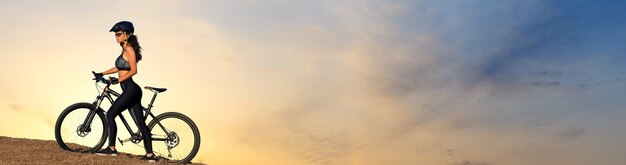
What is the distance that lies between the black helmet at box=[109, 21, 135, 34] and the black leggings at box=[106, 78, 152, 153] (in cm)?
88

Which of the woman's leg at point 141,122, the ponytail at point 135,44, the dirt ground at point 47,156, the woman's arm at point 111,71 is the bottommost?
the dirt ground at point 47,156

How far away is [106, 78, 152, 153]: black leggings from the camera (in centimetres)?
1208

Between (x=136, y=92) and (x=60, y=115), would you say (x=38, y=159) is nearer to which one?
(x=60, y=115)

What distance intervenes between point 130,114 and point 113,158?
0.86 m

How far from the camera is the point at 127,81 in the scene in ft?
39.7

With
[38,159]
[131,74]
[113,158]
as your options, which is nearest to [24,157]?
[38,159]

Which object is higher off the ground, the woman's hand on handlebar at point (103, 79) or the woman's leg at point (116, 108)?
the woman's hand on handlebar at point (103, 79)

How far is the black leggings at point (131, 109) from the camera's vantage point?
12078 millimetres

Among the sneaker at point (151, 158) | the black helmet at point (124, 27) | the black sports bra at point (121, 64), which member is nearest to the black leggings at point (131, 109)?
the sneaker at point (151, 158)

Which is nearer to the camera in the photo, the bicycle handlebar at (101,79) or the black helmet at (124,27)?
the black helmet at (124,27)

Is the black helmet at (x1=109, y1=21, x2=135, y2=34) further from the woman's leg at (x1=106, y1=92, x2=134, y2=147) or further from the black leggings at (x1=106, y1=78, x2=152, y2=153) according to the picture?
the woman's leg at (x1=106, y1=92, x2=134, y2=147)

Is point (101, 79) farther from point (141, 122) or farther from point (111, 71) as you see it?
point (141, 122)

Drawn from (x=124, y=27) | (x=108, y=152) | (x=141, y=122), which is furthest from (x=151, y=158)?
(x=124, y=27)

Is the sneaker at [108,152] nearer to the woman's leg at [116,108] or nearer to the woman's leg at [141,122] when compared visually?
the woman's leg at [116,108]
